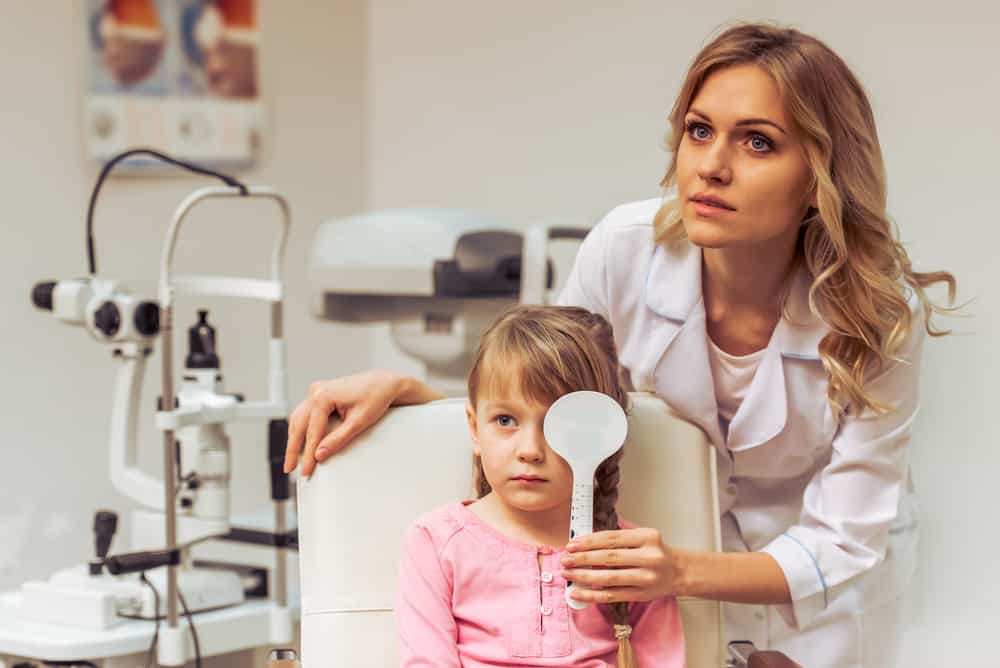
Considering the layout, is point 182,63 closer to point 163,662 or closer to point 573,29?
point 573,29

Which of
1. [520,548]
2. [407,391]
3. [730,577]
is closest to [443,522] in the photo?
[520,548]

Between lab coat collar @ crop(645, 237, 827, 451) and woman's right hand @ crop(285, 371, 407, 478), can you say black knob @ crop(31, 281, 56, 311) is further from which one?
lab coat collar @ crop(645, 237, 827, 451)

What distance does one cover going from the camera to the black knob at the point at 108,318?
2.08 metres

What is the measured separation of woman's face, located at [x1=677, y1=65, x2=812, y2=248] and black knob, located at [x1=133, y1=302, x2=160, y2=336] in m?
1.03

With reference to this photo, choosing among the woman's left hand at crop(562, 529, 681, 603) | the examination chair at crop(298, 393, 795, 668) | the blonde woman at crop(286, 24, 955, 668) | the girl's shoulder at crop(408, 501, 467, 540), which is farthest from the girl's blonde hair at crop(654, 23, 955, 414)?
the girl's shoulder at crop(408, 501, 467, 540)

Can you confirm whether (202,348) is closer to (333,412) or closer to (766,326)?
(333,412)

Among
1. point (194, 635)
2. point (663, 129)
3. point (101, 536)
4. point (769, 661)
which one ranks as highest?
point (663, 129)

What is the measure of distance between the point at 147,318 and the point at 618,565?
3.59ft

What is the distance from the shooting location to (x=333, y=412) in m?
1.57

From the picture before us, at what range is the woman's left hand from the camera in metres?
1.29

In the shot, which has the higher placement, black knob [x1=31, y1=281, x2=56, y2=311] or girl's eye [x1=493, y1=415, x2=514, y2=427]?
girl's eye [x1=493, y1=415, x2=514, y2=427]

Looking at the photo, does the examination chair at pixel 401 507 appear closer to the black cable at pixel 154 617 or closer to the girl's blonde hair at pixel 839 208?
the girl's blonde hair at pixel 839 208

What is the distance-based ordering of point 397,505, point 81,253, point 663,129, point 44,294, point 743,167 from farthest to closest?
1. point 81,253
2. point 663,129
3. point 44,294
4. point 397,505
5. point 743,167

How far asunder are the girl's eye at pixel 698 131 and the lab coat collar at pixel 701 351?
199 millimetres
